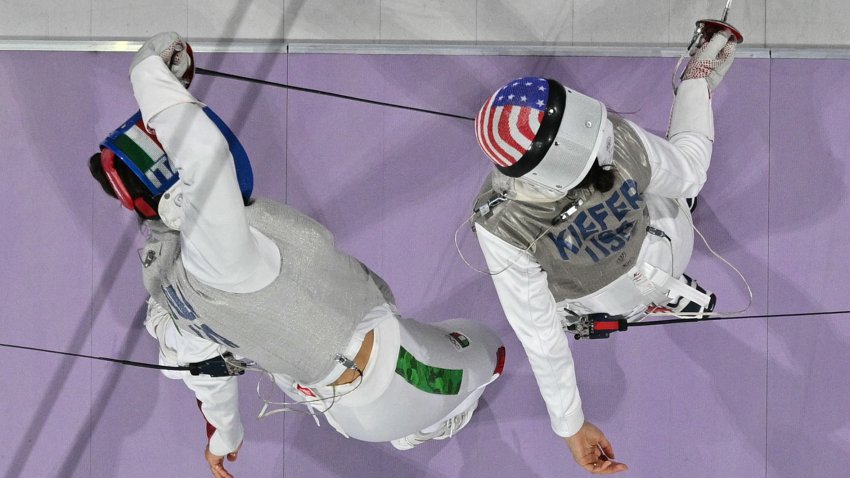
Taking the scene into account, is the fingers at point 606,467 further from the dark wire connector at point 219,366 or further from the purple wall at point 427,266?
the dark wire connector at point 219,366

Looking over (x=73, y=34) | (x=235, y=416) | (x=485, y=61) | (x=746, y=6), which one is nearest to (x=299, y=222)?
(x=235, y=416)

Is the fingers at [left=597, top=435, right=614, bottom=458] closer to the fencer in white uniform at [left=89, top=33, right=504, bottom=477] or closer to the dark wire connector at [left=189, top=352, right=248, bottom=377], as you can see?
the fencer in white uniform at [left=89, top=33, right=504, bottom=477]

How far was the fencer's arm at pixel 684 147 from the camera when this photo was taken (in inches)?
61.9

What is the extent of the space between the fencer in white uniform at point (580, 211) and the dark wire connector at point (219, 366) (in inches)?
27.0

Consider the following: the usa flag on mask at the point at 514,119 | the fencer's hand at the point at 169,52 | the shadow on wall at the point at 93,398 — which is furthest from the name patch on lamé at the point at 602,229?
the shadow on wall at the point at 93,398

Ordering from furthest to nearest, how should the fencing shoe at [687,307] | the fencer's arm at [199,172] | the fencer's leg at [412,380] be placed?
1. the fencing shoe at [687,307]
2. the fencer's leg at [412,380]
3. the fencer's arm at [199,172]

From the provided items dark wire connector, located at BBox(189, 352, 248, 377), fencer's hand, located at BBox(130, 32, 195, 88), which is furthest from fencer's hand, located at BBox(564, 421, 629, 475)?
fencer's hand, located at BBox(130, 32, 195, 88)

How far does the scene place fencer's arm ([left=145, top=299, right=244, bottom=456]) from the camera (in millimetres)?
1794

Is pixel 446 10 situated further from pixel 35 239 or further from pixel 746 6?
pixel 35 239

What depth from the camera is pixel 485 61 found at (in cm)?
251

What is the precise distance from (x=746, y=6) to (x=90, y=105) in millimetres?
2341

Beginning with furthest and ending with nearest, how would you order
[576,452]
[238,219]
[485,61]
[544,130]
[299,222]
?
[485,61] < [576,452] < [299,222] < [544,130] < [238,219]

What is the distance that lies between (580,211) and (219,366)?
38.1 inches

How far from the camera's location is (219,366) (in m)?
1.82
